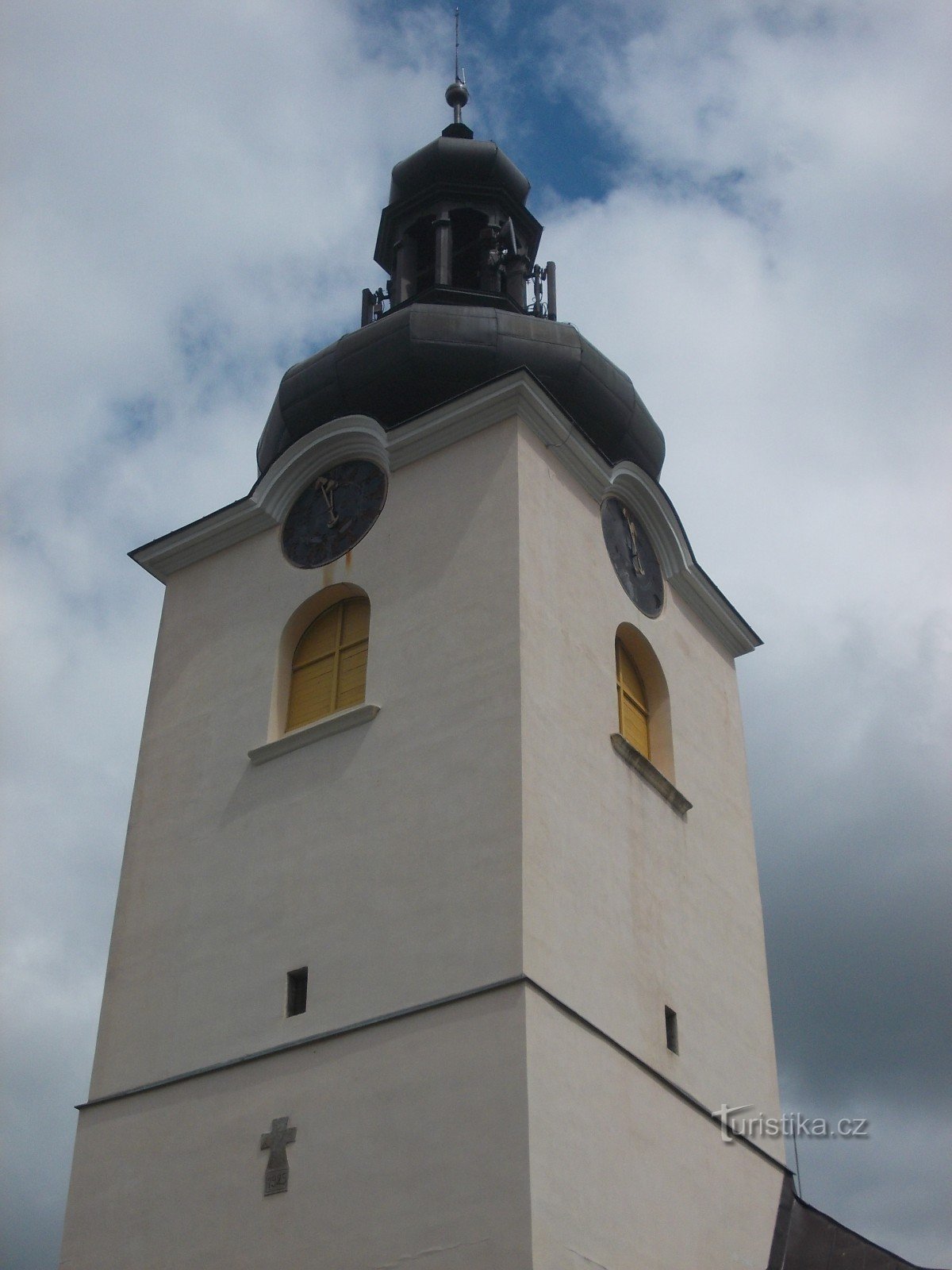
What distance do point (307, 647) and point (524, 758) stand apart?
315 centimetres

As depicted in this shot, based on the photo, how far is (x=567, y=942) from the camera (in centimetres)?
1298

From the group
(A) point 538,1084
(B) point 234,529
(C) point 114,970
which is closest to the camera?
(A) point 538,1084

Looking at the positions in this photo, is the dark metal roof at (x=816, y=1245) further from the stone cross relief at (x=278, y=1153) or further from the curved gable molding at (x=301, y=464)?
the curved gable molding at (x=301, y=464)

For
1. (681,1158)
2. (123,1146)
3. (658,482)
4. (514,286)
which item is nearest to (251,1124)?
(123,1146)

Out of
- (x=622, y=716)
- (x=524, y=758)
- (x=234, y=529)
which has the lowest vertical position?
(x=524, y=758)

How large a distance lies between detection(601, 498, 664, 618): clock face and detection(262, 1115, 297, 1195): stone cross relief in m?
5.90

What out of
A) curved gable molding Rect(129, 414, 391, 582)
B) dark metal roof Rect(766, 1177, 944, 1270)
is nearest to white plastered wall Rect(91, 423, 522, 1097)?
curved gable molding Rect(129, 414, 391, 582)

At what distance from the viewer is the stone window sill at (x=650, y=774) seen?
1484cm

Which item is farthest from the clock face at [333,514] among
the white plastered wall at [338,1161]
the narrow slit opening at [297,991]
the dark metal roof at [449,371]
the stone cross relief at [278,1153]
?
the stone cross relief at [278,1153]

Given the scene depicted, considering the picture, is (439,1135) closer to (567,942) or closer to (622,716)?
(567,942)

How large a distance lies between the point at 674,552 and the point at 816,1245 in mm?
6460

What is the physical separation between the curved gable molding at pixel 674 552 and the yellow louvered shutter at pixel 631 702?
1.38 meters

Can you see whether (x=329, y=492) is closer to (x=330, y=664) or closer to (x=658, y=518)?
(x=330, y=664)

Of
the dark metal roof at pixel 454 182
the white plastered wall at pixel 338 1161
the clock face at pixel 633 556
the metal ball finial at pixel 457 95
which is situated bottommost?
the white plastered wall at pixel 338 1161
